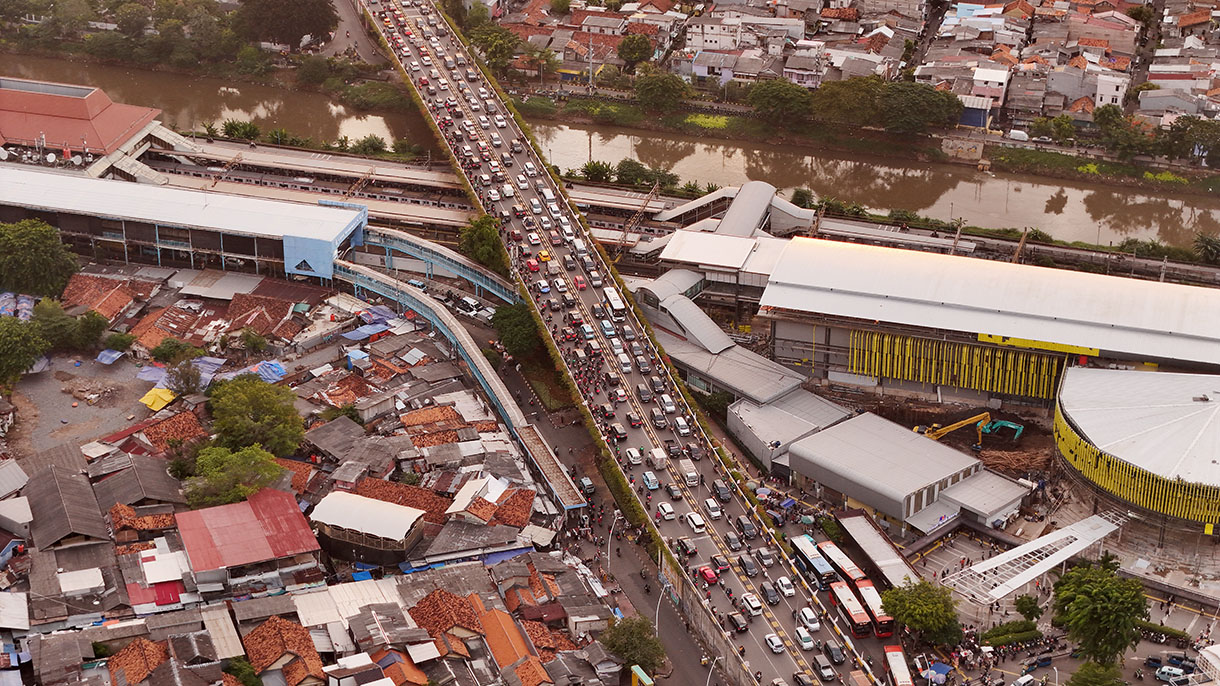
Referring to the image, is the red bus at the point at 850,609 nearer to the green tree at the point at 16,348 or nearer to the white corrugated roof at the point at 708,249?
the white corrugated roof at the point at 708,249

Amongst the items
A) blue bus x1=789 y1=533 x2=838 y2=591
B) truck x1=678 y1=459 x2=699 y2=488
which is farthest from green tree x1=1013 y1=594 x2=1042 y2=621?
truck x1=678 y1=459 x2=699 y2=488

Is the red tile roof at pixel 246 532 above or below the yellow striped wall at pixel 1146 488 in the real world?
below

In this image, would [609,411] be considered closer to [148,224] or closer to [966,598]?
[966,598]

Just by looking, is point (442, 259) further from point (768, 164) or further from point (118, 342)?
point (768, 164)

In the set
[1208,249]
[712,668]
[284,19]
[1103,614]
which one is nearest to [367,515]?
[712,668]

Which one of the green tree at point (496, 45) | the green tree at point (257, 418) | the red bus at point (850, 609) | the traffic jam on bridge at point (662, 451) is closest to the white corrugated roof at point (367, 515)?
the green tree at point (257, 418)

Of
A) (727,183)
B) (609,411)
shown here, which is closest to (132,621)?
(609,411)

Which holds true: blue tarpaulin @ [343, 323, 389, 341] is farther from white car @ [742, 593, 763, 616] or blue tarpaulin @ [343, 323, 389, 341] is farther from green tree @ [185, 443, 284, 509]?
white car @ [742, 593, 763, 616]
